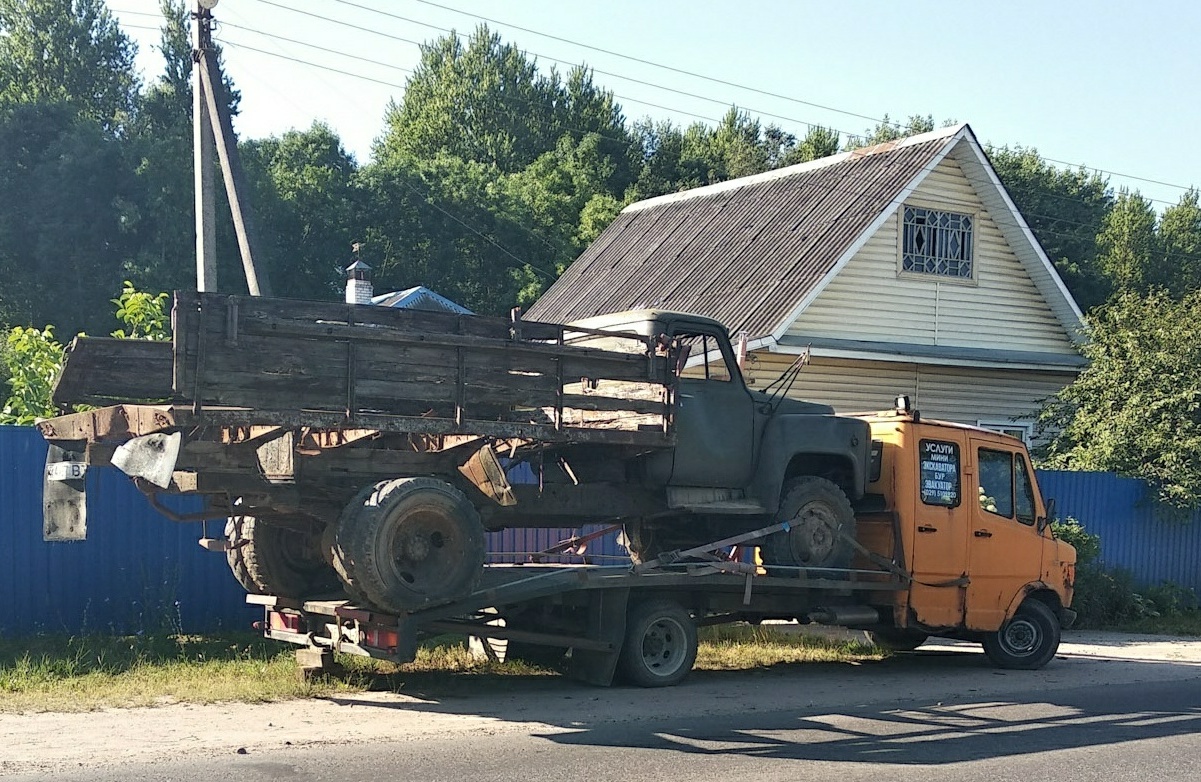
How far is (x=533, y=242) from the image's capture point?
4803 centimetres

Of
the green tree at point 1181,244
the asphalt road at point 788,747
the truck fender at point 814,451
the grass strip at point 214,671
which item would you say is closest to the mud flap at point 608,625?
the asphalt road at point 788,747

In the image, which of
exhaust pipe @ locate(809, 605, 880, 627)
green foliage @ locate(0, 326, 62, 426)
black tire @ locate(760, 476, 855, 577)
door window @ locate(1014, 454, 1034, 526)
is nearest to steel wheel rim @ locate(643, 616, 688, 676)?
black tire @ locate(760, 476, 855, 577)

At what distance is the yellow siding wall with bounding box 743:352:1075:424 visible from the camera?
66.7 ft

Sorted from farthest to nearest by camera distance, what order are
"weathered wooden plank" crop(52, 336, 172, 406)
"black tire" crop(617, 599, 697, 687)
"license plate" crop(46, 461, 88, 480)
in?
"black tire" crop(617, 599, 697, 687) < "license plate" crop(46, 461, 88, 480) < "weathered wooden plank" crop(52, 336, 172, 406)

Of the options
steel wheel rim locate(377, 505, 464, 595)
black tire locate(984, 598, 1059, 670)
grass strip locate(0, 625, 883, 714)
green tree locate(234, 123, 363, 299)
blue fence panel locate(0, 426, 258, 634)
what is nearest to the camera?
steel wheel rim locate(377, 505, 464, 595)

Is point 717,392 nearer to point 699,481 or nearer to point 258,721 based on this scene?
point 699,481

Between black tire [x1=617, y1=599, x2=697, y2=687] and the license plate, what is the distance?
13.9 feet

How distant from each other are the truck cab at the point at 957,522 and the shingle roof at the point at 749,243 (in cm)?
626

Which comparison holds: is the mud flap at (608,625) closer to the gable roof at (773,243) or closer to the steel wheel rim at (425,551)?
the steel wheel rim at (425,551)

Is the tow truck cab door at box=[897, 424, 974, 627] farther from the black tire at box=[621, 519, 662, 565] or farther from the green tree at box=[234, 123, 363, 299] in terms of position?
the green tree at box=[234, 123, 363, 299]

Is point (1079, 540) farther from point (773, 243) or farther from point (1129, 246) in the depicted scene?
point (1129, 246)

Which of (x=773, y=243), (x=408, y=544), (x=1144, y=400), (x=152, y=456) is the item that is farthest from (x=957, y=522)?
(x=773, y=243)

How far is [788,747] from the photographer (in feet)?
27.9

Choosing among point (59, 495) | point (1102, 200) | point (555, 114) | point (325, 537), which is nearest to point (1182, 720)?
point (325, 537)
